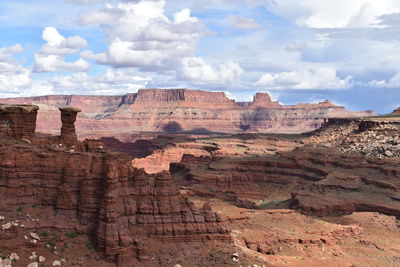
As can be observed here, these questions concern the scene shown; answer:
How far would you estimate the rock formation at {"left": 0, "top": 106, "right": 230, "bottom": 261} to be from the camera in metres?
33.2

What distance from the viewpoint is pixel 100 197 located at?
34.1m

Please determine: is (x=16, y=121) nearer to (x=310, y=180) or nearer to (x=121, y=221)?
(x=121, y=221)

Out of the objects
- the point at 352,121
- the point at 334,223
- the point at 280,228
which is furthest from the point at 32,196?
the point at 352,121

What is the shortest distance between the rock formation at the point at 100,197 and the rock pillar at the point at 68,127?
12.7 ft

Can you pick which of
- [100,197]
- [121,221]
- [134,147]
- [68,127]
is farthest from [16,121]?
[134,147]

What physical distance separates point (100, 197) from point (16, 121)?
10076 mm

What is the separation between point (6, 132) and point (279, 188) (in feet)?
203

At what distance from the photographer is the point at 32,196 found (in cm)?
3381

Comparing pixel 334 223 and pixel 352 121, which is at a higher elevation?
pixel 352 121

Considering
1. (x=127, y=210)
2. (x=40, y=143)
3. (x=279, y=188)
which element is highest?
(x=40, y=143)

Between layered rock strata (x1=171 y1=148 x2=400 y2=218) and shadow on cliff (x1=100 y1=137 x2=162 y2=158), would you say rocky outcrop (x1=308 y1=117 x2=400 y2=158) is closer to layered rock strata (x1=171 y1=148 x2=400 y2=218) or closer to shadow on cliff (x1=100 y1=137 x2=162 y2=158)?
layered rock strata (x1=171 y1=148 x2=400 y2=218)

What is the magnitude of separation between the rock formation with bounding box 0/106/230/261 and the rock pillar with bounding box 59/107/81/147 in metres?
3.87

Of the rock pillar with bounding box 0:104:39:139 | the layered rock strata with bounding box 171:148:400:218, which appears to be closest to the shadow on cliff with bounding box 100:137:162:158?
the layered rock strata with bounding box 171:148:400:218

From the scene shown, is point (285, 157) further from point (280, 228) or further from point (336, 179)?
point (280, 228)
